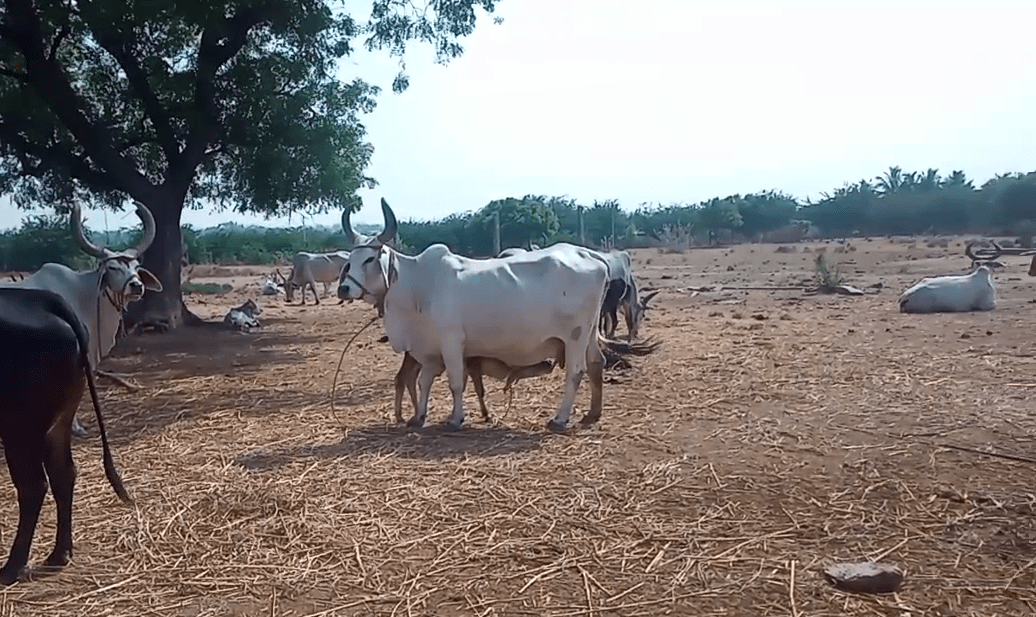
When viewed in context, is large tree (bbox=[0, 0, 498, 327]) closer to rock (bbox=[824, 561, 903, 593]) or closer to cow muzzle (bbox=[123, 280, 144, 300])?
cow muzzle (bbox=[123, 280, 144, 300])

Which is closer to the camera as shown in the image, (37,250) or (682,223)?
(37,250)

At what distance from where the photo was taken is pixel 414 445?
7.23m

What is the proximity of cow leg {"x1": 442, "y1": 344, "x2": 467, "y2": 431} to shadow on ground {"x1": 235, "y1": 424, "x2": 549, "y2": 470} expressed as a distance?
10 centimetres

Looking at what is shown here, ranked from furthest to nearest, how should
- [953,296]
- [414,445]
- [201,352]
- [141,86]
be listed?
[953,296] < [141,86] < [201,352] < [414,445]

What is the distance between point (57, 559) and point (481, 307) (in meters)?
3.86

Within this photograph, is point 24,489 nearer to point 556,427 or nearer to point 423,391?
point 423,391

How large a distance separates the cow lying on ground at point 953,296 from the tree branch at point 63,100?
42.9 ft

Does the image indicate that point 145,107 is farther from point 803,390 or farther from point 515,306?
point 803,390

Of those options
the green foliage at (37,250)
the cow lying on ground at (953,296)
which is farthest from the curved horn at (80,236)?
the green foliage at (37,250)

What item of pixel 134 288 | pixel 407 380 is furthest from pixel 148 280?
pixel 407 380

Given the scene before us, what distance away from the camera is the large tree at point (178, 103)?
13.4 meters

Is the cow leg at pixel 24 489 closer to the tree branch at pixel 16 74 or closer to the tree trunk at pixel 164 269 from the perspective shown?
the tree trunk at pixel 164 269

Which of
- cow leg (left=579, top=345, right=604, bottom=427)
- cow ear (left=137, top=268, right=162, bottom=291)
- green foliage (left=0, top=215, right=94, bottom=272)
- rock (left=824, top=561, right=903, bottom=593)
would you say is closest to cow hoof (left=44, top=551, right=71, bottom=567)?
rock (left=824, top=561, right=903, bottom=593)

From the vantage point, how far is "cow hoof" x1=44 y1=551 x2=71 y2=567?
15.6 ft
